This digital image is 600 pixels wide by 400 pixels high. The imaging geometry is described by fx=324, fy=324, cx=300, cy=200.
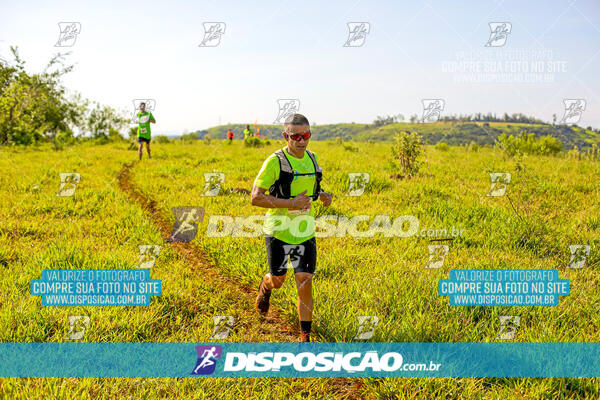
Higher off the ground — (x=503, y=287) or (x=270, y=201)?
(x=270, y=201)

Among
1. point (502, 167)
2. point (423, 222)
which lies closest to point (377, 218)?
point (423, 222)

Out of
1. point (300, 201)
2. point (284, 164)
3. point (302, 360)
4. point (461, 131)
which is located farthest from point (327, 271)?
point (461, 131)

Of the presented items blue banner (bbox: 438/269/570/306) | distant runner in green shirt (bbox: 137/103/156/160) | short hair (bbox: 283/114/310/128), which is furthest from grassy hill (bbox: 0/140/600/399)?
distant runner in green shirt (bbox: 137/103/156/160)

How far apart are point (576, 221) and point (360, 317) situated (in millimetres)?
5561

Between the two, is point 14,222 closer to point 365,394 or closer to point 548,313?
point 365,394

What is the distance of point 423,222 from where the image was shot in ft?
20.6

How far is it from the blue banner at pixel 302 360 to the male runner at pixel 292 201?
363mm

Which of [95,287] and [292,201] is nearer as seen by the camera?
[292,201]

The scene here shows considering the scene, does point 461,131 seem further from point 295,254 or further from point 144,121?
point 295,254

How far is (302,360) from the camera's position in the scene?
3.16m

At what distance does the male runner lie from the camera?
3137mm

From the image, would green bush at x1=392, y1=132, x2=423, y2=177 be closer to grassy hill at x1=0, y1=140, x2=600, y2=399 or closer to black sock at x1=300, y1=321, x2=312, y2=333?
grassy hill at x1=0, y1=140, x2=600, y2=399

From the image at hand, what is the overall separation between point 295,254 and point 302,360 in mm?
1024

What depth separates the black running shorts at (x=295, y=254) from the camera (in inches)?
130
